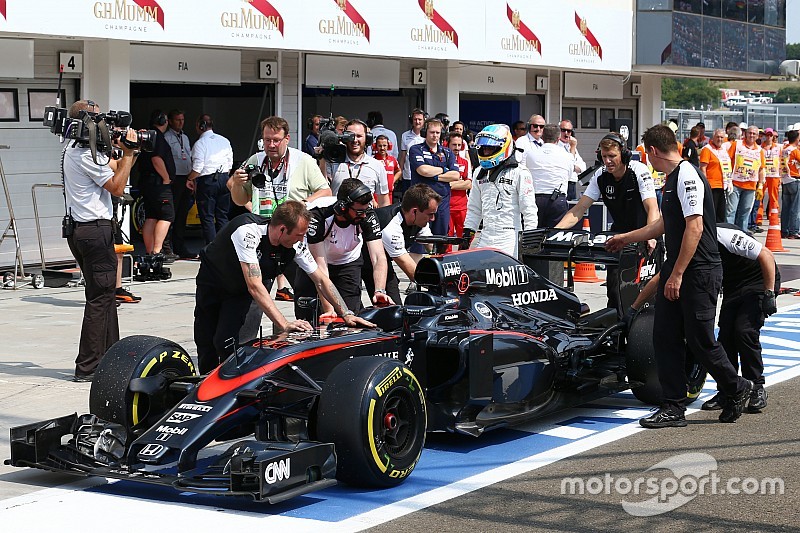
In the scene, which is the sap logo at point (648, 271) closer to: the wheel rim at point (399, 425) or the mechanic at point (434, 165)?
the wheel rim at point (399, 425)

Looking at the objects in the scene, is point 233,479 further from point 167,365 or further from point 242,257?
point 242,257

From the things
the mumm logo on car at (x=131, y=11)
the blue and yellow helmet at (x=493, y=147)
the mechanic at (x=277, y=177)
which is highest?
the mumm logo on car at (x=131, y=11)

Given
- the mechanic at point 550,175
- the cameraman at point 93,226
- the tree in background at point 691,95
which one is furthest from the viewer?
the tree in background at point 691,95

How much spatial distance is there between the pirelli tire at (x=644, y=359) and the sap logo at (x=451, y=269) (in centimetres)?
126

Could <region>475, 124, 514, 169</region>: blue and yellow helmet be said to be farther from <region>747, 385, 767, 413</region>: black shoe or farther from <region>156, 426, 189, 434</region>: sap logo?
<region>156, 426, 189, 434</region>: sap logo

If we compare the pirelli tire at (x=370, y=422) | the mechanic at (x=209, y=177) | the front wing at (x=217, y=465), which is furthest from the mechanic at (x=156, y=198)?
the pirelli tire at (x=370, y=422)

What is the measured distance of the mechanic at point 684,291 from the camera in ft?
27.1

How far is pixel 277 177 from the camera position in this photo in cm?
1042

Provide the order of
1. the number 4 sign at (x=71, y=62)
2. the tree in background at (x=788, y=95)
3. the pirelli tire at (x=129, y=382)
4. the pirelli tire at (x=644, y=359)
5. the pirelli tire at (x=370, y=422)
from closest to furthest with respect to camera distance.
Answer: the pirelli tire at (x=370, y=422) < the pirelli tire at (x=129, y=382) < the pirelli tire at (x=644, y=359) < the number 4 sign at (x=71, y=62) < the tree in background at (x=788, y=95)

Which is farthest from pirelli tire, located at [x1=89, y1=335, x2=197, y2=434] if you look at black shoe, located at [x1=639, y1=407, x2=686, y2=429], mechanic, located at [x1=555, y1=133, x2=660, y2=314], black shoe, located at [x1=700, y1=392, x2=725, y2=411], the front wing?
mechanic, located at [x1=555, y1=133, x2=660, y2=314]

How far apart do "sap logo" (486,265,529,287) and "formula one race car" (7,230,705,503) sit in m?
0.01

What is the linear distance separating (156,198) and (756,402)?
8.97 meters

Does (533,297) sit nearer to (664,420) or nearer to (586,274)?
(664,420)

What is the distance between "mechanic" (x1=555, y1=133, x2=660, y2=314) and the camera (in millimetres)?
10414
